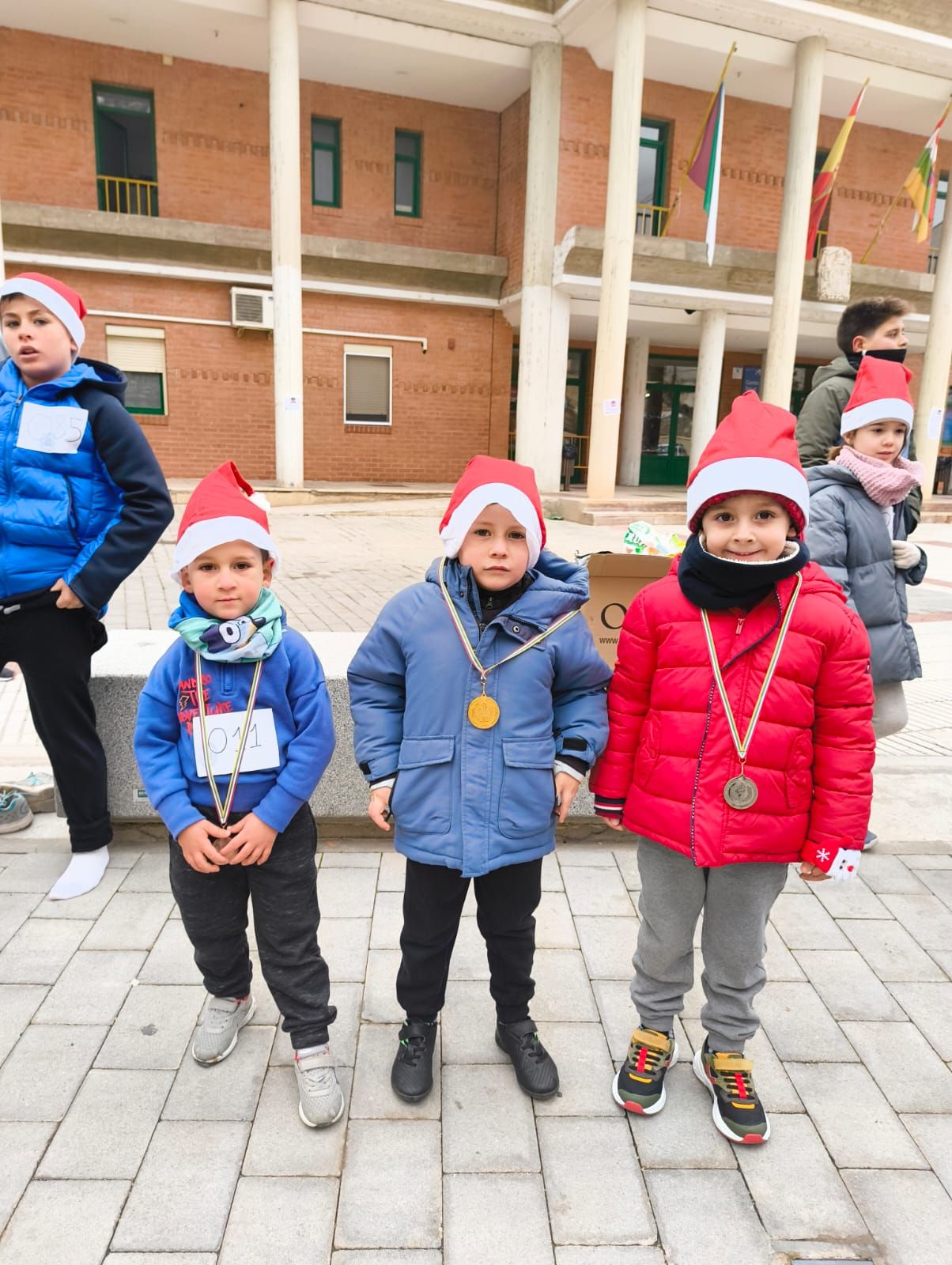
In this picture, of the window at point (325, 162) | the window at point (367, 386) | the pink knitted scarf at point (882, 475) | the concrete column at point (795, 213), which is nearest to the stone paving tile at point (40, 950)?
the pink knitted scarf at point (882, 475)

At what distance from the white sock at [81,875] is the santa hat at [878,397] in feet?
9.65

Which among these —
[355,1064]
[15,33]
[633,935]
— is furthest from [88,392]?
[15,33]

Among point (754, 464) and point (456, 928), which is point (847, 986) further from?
point (754, 464)

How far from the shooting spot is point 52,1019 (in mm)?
2291

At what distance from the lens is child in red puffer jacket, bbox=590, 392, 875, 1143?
188cm

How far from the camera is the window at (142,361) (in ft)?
50.9

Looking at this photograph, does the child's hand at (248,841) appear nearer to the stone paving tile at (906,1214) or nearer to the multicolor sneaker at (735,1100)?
the multicolor sneaker at (735,1100)

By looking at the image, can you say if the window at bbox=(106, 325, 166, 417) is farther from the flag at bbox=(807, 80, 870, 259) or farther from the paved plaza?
the paved plaza

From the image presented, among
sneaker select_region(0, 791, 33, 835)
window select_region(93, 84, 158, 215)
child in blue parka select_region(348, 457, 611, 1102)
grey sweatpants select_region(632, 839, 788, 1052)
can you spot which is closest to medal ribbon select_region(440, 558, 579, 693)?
child in blue parka select_region(348, 457, 611, 1102)

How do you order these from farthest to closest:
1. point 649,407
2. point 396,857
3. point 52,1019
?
point 649,407 → point 396,857 → point 52,1019

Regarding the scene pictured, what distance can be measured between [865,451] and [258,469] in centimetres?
1551

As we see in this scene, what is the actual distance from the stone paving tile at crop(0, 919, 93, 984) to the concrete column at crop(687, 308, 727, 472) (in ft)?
48.9

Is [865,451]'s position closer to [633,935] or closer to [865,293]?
[633,935]

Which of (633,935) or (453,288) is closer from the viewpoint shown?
(633,935)
